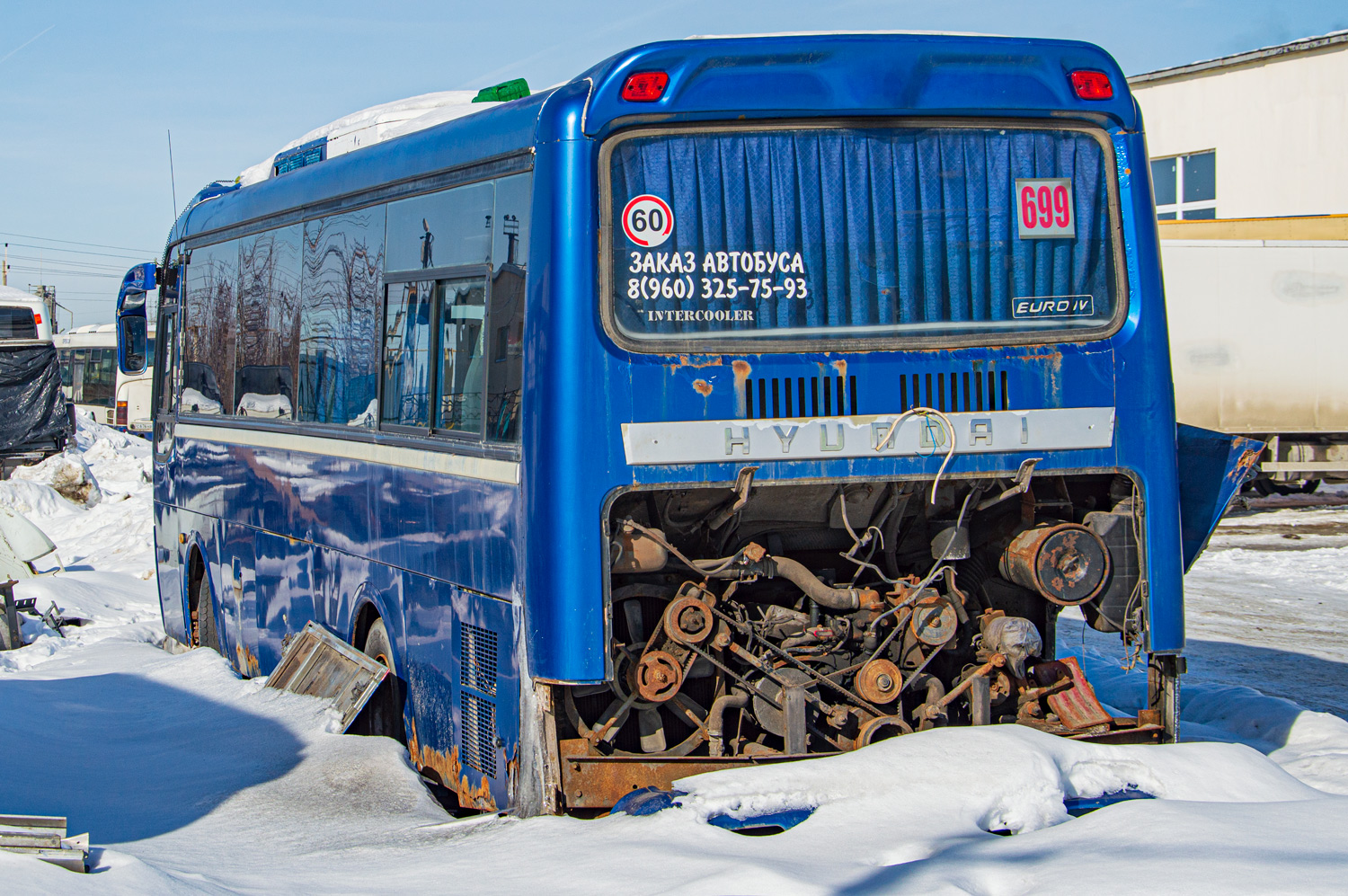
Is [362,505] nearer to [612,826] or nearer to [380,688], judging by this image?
[380,688]

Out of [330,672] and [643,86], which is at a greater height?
[643,86]

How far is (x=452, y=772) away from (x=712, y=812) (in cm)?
190

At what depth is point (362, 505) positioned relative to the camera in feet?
23.7

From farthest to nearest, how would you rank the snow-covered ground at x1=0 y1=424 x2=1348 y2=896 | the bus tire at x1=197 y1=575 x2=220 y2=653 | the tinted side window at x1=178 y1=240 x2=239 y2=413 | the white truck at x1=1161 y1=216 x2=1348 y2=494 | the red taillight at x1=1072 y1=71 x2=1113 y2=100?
the white truck at x1=1161 y1=216 x2=1348 y2=494 → the bus tire at x1=197 y1=575 x2=220 y2=653 → the tinted side window at x1=178 y1=240 x2=239 y2=413 → the red taillight at x1=1072 y1=71 x2=1113 y2=100 → the snow-covered ground at x1=0 y1=424 x2=1348 y2=896

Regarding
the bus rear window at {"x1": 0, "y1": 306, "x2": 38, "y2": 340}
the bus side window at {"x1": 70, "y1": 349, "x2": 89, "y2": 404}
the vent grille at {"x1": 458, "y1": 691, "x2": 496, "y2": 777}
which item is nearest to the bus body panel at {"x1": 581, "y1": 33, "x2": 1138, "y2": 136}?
the vent grille at {"x1": 458, "y1": 691, "x2": 496, "y2": 777}

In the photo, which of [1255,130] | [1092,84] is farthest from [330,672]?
[1255,130]

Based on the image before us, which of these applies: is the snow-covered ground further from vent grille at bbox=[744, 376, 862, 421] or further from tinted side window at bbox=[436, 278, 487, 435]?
tinted side window at bbox=[436, 278, 487, 435]

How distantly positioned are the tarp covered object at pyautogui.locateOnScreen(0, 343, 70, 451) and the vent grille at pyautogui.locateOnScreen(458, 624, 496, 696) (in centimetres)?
2670

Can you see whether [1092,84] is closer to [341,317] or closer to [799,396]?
[799,396]

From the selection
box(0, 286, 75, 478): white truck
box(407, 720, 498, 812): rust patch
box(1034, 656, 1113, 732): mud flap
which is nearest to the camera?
box(1034, 656, 1113, 732): mud flap

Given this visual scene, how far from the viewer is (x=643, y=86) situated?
17.3 ft

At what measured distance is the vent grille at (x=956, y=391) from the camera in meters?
5.48

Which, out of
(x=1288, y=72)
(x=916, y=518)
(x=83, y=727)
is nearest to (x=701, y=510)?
Result: (x=916, y=518)

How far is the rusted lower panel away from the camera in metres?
5.37
